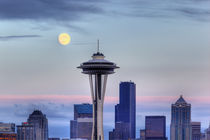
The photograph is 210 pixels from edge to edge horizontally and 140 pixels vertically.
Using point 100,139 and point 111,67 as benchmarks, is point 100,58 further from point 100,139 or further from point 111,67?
point 100,139

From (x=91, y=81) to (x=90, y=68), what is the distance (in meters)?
3.86

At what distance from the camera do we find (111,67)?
184000 mm

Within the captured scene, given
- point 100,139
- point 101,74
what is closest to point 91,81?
point 101,74

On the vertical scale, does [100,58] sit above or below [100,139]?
above

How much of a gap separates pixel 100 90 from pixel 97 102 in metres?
3.60

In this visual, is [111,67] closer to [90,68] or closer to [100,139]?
[90,68]

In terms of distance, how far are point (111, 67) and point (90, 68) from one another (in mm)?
6189

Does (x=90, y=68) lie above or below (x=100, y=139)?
above

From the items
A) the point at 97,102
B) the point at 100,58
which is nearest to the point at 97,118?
the point at 97,102

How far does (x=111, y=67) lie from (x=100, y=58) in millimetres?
6576

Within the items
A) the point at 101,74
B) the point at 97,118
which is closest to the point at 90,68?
the point at 101,74

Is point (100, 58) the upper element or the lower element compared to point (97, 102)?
upper

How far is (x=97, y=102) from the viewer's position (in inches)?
7156

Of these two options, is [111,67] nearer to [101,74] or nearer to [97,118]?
[101,74]
